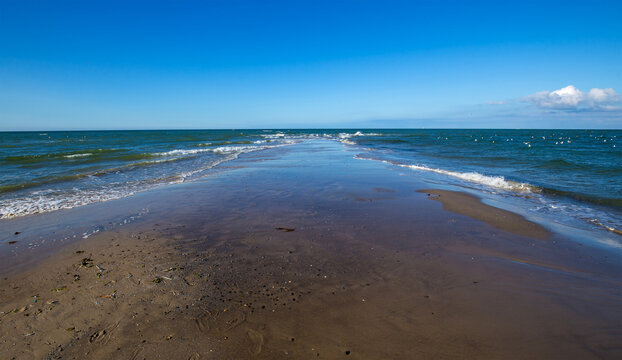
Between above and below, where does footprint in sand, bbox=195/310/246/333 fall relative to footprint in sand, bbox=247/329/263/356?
above

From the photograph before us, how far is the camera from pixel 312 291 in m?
3.96

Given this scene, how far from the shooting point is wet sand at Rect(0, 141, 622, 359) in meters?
3.01

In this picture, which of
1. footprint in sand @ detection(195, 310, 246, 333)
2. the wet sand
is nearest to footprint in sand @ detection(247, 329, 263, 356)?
the wet sand

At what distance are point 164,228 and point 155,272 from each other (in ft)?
7.62

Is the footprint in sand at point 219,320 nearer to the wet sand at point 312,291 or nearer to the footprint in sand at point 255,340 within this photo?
the wet sand at point 312,291

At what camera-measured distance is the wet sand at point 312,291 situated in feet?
9.86

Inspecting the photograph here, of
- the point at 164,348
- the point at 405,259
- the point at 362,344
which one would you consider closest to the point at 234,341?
the point at 164,348

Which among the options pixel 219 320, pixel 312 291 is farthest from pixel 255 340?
pixel 312 291

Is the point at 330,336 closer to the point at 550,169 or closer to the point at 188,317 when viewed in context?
the point at 188,317

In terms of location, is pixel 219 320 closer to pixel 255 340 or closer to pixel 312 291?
pixel 255 340

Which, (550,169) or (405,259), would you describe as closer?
(405,259)

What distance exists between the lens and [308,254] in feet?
16.9

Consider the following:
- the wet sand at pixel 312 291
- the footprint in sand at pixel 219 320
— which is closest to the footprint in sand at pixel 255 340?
the wet sand at pixel 312 291

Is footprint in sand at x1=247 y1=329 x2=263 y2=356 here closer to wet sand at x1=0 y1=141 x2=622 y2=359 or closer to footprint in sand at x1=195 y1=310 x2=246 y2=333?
wet sand at x1=0 y1=141 x2=622 y2=359
